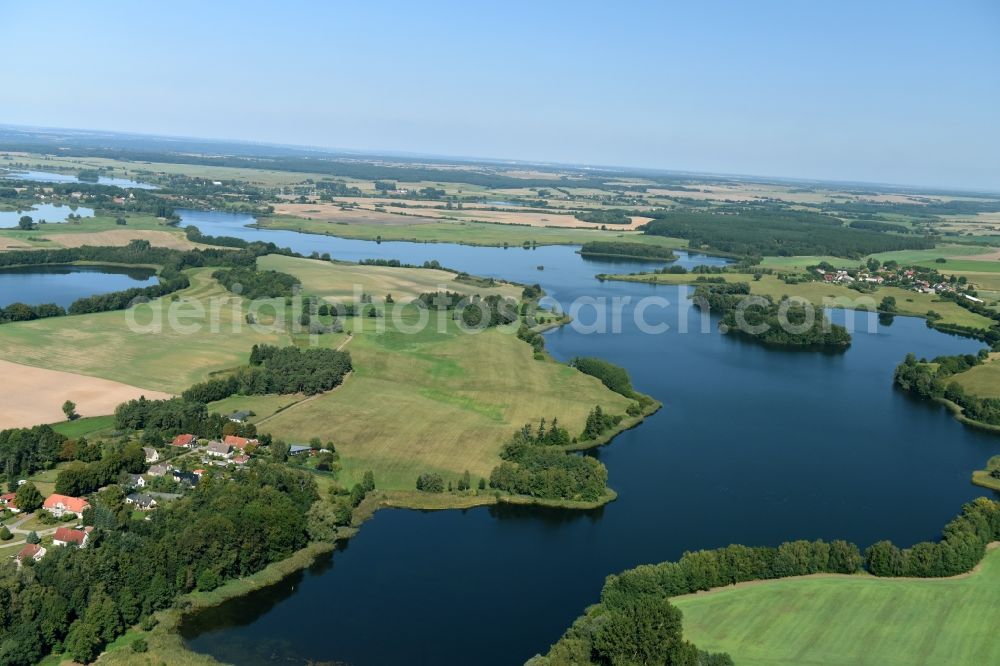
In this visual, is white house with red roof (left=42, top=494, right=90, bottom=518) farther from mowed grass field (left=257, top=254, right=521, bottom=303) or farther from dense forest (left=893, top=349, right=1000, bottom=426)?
dense forest (left=893, top=349, right=1000, bottom=426)

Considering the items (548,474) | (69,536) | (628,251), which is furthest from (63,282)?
(628,251)

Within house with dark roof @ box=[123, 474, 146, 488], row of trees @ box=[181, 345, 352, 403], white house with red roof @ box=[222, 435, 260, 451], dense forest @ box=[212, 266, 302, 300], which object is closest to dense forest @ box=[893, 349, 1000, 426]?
row of trees @ box=[181, 345, 352, 403]

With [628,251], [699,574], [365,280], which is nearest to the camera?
[699,574]

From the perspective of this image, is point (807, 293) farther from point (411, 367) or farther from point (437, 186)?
point (437, 186)

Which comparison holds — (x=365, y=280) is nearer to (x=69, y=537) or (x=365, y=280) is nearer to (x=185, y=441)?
(x=185, y=441)

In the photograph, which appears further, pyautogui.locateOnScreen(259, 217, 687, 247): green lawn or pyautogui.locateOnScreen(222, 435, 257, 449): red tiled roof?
pyautogui.locateOnScreen(259, 217, 687, 247): green lawn

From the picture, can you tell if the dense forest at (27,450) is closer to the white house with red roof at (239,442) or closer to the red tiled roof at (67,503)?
the red tiled roof at (67,503)
